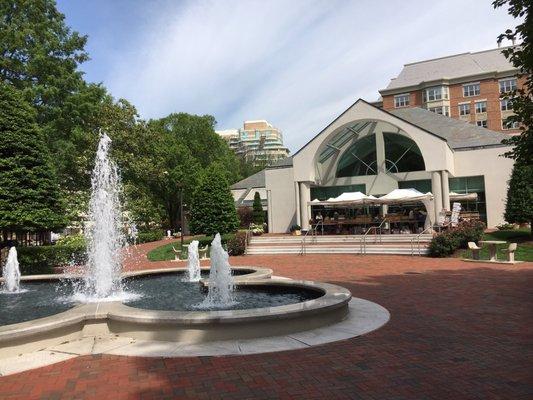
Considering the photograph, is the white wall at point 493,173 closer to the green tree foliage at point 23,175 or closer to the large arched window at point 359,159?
the large arched window at point 359,159

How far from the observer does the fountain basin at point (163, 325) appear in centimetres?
667

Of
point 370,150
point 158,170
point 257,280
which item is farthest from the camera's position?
point 158,170

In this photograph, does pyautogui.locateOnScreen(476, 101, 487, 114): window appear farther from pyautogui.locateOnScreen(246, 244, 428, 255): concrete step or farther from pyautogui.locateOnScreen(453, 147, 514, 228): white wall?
pyautogui.locateOnScreen(246, 244, 428, 255): concrete step

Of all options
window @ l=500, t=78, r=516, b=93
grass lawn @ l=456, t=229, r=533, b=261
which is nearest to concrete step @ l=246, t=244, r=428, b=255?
grass lawn @ l=456, t=229, r=533, b=261

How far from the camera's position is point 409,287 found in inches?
480

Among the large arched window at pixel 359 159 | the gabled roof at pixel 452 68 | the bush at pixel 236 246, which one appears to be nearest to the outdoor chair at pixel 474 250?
the bush at pixel 236 246

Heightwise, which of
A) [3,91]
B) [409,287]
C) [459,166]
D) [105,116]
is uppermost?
[105,116]

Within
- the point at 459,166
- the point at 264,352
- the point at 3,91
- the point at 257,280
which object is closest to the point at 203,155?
the point at 459,166

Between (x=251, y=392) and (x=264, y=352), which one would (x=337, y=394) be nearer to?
(x=251, y=392)

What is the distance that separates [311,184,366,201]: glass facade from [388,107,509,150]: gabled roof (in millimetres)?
Answer: 6563

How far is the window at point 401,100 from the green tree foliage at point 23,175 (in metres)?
59.4

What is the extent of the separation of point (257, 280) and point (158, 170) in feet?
99.3

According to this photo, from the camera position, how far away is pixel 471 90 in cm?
6406

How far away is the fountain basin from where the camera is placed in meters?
6.67
